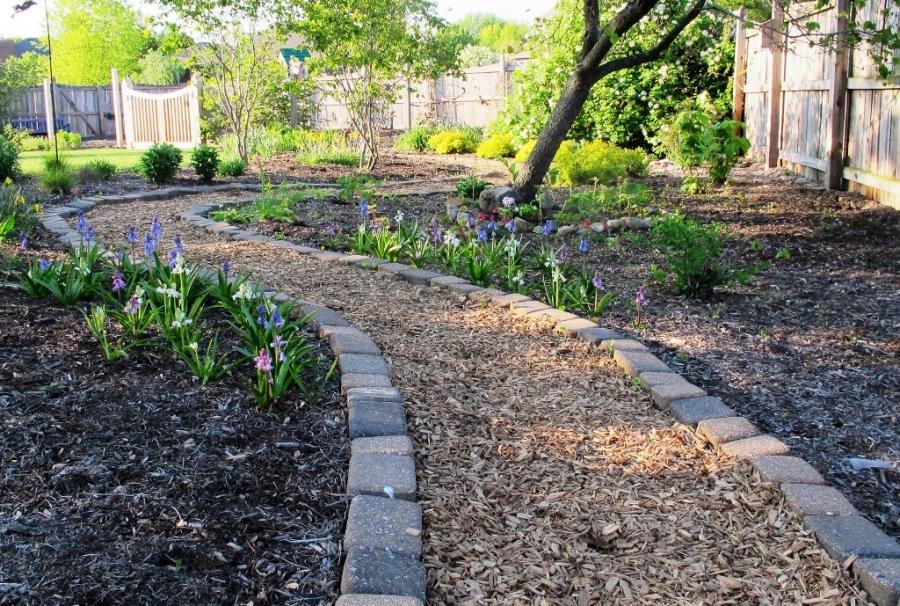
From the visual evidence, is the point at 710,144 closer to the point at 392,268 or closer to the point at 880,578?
the point at 392,268

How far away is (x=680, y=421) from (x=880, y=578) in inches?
43.0

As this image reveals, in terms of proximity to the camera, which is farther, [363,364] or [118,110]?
[118,110]

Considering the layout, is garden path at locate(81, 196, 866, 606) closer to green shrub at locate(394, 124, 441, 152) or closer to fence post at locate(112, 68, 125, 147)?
green shrub at locate(394, 124, 441, 152)

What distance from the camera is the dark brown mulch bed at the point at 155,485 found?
6.51ft

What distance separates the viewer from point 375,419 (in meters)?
2.91

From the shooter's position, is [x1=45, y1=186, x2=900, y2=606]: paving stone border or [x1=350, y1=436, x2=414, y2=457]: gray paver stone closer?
[x1=45, y1=186, x2=900, y2=606]: paving stone border

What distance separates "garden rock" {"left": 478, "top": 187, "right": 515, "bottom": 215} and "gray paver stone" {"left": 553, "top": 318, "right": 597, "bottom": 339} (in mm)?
3237

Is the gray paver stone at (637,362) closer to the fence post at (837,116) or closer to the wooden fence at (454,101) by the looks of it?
the fence post at (837,116)

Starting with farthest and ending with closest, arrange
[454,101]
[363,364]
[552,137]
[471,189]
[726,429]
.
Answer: [454,101]
[471,189]
[552,137]
[363,364]
[726,429]

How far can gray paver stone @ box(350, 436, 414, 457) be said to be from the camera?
268 cm

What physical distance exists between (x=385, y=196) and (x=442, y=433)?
19.6ft

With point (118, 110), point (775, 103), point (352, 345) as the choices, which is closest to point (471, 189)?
point (352, 345)

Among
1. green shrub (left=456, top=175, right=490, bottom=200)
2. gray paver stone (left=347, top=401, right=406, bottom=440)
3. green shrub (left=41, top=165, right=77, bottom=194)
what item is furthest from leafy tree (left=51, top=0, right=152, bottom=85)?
gray paver stone (left=347, top=401, right=406, bottom=440)

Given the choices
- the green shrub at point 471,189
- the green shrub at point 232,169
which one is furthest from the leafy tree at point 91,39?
the green shrub at point 471,189
